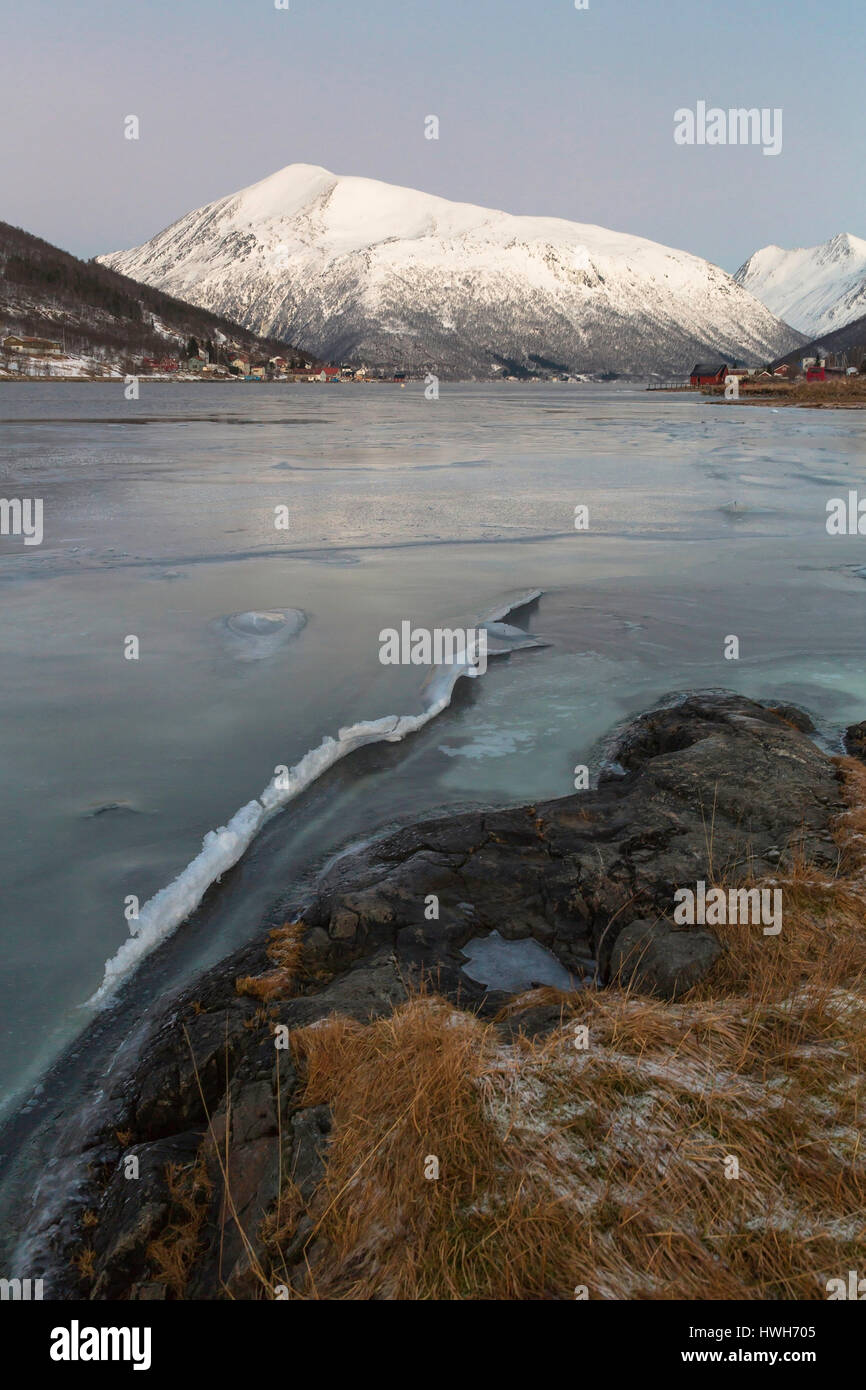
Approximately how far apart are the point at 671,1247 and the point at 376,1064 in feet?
3.94

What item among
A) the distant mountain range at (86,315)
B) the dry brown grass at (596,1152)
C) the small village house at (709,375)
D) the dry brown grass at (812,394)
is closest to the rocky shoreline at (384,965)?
the dry brown grass at (596,1152)

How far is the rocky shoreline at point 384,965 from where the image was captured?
2.96 metres

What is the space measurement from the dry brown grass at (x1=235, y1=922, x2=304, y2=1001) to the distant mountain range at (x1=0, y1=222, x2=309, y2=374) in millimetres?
171093

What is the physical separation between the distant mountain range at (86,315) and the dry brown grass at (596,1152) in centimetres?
17284

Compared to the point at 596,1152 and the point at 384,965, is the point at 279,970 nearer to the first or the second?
the point at 384,965

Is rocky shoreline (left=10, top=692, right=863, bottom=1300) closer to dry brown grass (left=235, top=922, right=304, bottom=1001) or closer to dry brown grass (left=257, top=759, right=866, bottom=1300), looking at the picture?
dry brown grass (left=235, top=922, right=304, bottom=1001)

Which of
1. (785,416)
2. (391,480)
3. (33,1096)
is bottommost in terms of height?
(33,1096)

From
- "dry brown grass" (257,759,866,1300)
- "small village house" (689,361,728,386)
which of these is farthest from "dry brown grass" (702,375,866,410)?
"dry brown grass" (257,759,866,1300)

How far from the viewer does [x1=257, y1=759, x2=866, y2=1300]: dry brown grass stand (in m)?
2.43

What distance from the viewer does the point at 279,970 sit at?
4.42m

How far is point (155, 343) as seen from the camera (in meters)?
175
